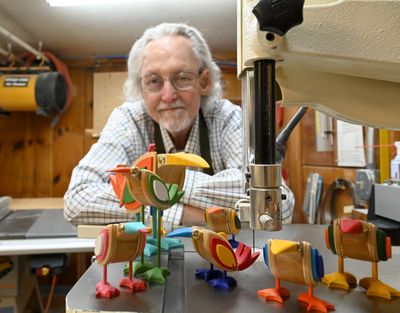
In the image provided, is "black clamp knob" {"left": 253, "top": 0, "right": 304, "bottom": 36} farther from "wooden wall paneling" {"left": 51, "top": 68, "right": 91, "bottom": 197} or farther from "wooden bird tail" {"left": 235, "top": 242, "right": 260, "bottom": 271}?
"wooden wall paneling" {"left": 51, "top": 68, "right": 91, "bottom": 197}

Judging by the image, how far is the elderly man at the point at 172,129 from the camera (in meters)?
0.89

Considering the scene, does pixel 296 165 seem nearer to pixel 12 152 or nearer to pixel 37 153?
pixel 37 153

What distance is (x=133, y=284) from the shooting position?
1.20 ft

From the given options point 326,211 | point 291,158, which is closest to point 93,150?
point 326,211

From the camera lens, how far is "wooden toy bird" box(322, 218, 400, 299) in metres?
0.38

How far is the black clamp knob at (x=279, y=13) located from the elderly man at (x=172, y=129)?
0.62m

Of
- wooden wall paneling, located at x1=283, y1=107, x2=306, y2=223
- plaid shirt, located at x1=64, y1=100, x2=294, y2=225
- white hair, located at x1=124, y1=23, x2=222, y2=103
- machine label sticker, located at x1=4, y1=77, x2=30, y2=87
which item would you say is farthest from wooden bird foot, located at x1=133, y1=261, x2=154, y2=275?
machine label sticker, located at x1=4, y1=77, x2=30, y2=87

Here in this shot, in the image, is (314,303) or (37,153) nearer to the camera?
(314,303)

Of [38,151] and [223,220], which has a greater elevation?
[38,151]

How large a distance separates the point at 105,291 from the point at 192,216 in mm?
539

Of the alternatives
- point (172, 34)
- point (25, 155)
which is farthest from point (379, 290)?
point (25, 155)

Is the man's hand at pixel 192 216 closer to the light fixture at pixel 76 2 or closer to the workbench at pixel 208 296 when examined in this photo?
the workbench at pixel 208 296

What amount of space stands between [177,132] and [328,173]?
75 cm

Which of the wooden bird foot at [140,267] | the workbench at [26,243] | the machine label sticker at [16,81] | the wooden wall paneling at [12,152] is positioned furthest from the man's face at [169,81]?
the wooden wall paneling at [12,152]
